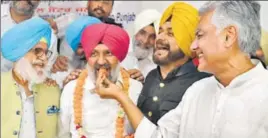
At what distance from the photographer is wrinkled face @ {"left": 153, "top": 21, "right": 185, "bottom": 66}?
1.00 metres

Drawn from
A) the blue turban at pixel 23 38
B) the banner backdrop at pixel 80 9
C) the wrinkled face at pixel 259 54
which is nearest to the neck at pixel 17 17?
the banner backdrop at pixel 80 9

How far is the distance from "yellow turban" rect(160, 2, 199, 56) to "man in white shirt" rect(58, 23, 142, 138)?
128 millimetres

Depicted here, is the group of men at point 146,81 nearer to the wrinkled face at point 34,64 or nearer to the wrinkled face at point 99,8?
the wrinkled face at point 34,64

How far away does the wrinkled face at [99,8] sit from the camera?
1362mm

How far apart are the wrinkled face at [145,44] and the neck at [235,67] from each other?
0.33 m

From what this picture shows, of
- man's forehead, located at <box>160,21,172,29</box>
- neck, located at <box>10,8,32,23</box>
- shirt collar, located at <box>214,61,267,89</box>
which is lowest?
shirt collar, located at <box>214,61,267,89</box>

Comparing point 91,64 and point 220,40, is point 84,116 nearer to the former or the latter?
point 91,64

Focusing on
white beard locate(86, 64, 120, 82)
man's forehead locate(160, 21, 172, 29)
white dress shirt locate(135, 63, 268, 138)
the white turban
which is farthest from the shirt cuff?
the white turban

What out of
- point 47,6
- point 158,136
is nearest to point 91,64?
point 158,136

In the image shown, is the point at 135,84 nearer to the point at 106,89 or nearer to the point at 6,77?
the point at 106,89

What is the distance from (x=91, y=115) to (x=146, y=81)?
159 mm

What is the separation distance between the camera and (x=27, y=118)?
3.16 feet

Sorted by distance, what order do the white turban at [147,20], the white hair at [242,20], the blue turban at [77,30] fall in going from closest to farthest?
the white hair at [242,20] → the blue turban at [77,30] → the white turban at [147,20]

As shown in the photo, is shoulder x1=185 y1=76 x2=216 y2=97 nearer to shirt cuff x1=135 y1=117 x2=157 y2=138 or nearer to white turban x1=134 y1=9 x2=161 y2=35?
shirt cuff x1=135 y1=117 x2=157 y2=138
